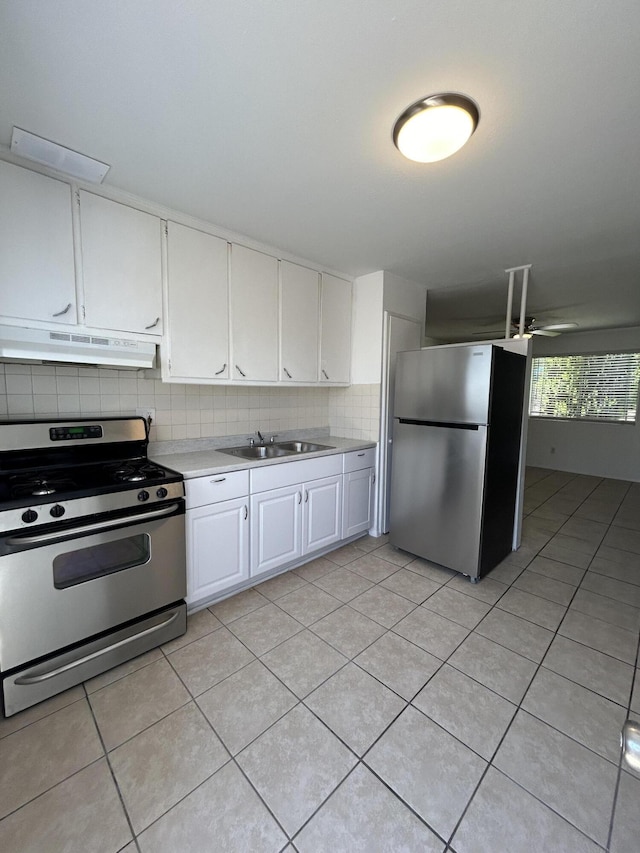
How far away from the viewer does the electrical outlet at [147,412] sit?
2.42m

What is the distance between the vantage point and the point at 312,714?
154cm

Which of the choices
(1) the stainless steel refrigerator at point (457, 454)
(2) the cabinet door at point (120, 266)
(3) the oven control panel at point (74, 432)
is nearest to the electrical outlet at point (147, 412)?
(3) the oven control panel at point (74, 432)

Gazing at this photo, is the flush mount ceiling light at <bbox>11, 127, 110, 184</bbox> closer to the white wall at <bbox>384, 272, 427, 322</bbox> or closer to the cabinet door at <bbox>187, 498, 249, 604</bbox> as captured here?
the cabinet door at <bbox>187, 498, 249, 604</bbox>

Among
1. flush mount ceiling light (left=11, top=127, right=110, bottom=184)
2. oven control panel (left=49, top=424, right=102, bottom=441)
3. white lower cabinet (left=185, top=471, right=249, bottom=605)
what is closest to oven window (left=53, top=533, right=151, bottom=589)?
white lower cabinet (left=185, top=471, right=249, bottom=605)

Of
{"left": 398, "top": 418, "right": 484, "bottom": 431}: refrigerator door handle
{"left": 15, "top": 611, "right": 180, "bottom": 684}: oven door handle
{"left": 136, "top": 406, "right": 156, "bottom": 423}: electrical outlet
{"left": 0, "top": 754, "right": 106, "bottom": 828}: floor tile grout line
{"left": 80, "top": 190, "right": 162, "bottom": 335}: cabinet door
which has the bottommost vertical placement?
{"left": 0, "top": 754, "right": 106, "bottom": 828}: floor tile grout line

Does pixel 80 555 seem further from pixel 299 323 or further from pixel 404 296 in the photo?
pixel 404 296

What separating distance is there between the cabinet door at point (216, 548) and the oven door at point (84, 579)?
0.12m

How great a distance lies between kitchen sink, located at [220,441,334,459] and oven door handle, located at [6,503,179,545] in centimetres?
96

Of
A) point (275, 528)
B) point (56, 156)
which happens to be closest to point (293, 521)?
point (275, 528)

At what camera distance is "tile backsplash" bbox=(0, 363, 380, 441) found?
78.9 inches

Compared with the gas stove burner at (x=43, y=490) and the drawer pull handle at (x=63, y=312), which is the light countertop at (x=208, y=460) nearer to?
the gas stove burner at (x=43, y=490)

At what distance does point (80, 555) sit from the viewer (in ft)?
5.61

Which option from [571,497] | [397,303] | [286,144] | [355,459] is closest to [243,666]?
[355,459]

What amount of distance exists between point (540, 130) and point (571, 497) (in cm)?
465
